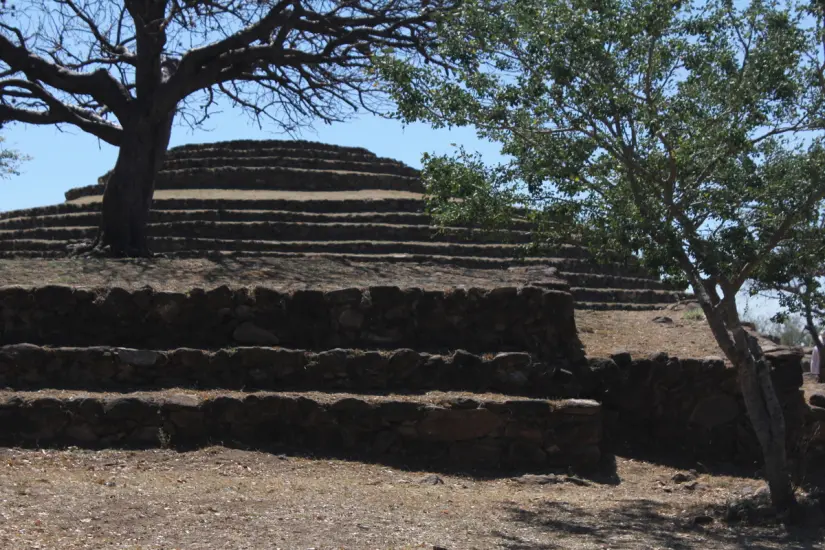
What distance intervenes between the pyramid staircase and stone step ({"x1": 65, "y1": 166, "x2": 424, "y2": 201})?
469 inches

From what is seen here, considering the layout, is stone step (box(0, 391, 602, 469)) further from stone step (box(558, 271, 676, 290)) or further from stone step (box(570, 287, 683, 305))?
stone step (box(558, 271, 676, 290))

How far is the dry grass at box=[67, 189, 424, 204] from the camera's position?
19.3 metres

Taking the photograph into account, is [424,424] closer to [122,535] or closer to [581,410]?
[581,410]

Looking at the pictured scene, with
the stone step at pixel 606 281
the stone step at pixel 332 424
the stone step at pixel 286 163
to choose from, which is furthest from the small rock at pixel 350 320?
the stone step at pixel 286 163

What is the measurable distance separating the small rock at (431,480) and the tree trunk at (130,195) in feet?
21.1

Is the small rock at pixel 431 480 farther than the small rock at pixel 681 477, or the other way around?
the small rock at pixel 681 477

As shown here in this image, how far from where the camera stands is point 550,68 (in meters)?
7.14

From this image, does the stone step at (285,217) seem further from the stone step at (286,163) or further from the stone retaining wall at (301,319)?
the stone retaining wall at (301,319)

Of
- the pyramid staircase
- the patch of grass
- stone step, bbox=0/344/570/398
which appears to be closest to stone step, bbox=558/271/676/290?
the patch of grass

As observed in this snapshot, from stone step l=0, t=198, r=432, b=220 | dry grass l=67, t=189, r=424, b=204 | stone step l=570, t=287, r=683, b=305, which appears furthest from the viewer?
dry grass l=67, t=189, r=424, b=204

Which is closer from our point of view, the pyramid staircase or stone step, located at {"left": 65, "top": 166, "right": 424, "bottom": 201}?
the pyramid staircase

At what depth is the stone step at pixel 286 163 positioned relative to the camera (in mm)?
22094

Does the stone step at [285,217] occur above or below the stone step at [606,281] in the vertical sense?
above

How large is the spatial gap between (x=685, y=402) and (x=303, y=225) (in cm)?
955
